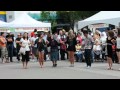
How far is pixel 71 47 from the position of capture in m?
16.6

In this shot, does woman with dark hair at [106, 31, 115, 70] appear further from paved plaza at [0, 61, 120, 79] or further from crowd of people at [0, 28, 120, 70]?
paved plaza at [0, 61, 120, 79]

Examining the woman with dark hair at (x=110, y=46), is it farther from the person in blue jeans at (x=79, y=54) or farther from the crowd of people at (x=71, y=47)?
the person in blue jeans at (x=79, y=54)

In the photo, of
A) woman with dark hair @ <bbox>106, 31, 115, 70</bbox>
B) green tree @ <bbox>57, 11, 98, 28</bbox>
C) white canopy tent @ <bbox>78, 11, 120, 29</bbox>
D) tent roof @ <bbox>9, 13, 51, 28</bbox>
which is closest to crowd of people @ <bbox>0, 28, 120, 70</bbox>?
woman with dark hair @ <bbox>106, 31, 115, 70</bbox>

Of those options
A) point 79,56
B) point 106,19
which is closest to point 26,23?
point 79,56

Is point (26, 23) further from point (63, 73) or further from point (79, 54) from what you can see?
point (63, 73)

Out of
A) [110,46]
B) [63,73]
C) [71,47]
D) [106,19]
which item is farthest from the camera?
[106,19]

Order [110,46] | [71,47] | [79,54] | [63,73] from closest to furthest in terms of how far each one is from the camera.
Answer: [63,73]
[110,46]
[71,47]
[79,54]
